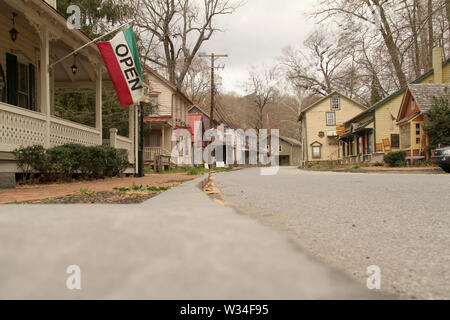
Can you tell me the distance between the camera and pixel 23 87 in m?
11.3

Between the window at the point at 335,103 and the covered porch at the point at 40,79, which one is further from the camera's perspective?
the window at the point at 335,103

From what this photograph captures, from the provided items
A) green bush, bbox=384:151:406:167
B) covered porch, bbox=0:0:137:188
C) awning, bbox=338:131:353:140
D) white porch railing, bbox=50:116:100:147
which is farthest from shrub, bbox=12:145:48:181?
awning, bbox=338:131:353:140

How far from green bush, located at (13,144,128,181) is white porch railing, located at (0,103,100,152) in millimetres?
407

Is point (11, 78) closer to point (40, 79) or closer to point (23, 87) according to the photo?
point (40, 79)

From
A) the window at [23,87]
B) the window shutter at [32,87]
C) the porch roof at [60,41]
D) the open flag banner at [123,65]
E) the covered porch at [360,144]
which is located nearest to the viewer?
the porch roof at [60,41]

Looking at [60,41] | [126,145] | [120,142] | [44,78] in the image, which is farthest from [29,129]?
[126,145]

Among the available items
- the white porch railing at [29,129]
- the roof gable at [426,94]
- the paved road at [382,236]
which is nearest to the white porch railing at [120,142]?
the white porch railing at [29,129]

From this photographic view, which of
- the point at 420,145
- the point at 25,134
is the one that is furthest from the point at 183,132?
the point at 25,134

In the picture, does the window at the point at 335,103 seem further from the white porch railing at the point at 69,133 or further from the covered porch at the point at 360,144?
the white porch railing at the point at 69,133

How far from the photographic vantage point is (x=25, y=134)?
7926 millimetres

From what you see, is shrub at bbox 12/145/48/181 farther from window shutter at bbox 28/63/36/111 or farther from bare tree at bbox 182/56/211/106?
bare tree at bbox 182/56/211/106

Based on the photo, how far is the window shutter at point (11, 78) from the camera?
1034cm

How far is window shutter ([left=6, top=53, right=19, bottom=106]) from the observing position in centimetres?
1034

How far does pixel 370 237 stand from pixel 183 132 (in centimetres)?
3096
